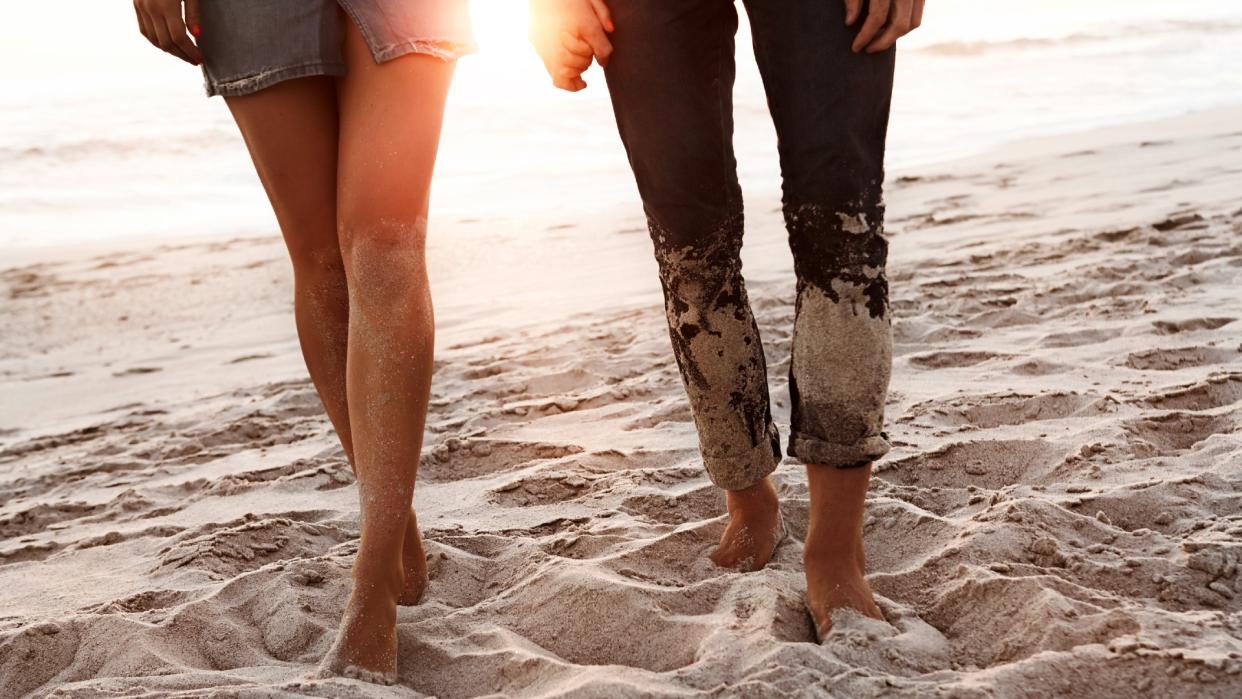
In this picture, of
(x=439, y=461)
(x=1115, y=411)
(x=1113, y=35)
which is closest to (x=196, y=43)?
(x=439, y=461)

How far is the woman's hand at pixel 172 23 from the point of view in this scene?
2.06m

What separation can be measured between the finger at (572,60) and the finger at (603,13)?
0.23ft

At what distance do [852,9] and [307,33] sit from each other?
0.93 m

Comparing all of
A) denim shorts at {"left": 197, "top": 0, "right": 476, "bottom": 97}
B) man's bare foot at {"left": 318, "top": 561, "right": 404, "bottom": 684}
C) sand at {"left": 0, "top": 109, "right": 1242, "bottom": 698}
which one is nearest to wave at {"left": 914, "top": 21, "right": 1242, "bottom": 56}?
sand at {"left": 0, "top": 109, "right": 1242, "bottom": 698}

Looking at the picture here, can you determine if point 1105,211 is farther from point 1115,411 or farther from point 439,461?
point 439,461

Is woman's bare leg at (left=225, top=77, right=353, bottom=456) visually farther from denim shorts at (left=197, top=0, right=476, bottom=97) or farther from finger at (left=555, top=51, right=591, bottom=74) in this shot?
finger at (left=555, top=51, right=591, bottom=74)

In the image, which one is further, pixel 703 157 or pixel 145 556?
pixel 145 556

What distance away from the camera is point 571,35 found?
2115 mm

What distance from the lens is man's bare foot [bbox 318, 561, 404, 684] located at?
198cm

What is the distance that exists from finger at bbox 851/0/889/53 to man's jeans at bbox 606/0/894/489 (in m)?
0.02

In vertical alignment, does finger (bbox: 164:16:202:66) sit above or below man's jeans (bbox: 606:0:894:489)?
above

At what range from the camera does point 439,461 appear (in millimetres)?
3484

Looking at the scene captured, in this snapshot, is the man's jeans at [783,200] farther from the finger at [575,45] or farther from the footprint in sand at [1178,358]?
the footprint in sand at [1178,358]

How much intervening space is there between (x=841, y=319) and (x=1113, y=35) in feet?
70.0
